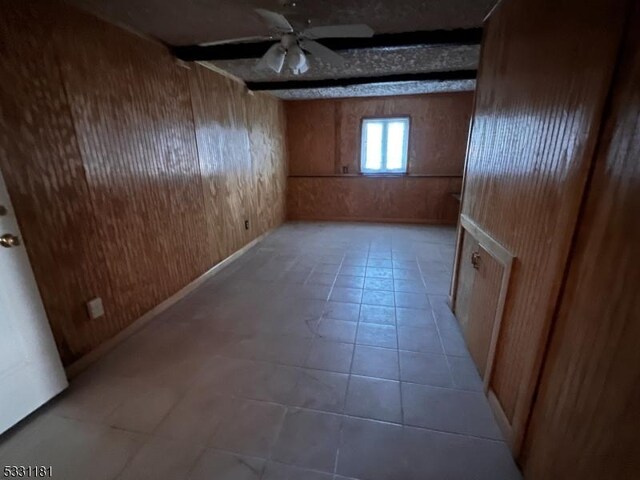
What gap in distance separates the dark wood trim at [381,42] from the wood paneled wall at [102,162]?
482mm

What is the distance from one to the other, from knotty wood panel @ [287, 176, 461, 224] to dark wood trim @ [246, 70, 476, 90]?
2.04 m

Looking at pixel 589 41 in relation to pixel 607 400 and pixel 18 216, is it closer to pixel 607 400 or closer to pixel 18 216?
pixel 607 400

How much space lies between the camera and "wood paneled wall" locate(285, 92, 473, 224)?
16.5 ft

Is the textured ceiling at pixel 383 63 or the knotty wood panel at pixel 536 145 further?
the textured ceiling at pixel 383 63

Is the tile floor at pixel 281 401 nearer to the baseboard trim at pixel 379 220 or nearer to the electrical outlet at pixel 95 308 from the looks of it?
the electrical outlet at pixel 95 308

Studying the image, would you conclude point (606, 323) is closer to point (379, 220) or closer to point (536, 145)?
point (536, 145)

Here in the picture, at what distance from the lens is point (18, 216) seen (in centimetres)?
147

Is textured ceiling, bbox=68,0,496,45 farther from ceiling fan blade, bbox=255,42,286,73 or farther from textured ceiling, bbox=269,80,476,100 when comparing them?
textured ceiling, bbox=269,80,476,100

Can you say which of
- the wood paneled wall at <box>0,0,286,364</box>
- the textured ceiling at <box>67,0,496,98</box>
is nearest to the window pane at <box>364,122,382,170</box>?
the textured ceiling at <box>67,0,496,98</box>

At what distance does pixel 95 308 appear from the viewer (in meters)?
1.88

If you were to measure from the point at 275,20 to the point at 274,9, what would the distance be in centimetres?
22

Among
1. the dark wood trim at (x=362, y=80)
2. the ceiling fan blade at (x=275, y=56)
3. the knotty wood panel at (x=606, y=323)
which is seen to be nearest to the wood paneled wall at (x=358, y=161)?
the dark wood trim at (x=362, y=80)

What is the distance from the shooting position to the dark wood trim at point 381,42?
2.13 m

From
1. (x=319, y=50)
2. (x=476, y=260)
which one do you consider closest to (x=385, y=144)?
(x=319, y=50)
